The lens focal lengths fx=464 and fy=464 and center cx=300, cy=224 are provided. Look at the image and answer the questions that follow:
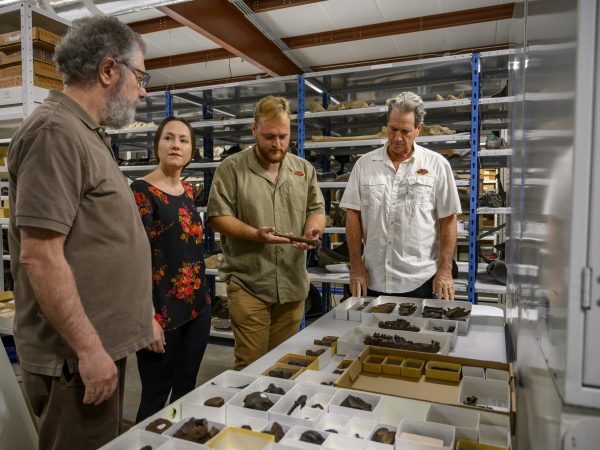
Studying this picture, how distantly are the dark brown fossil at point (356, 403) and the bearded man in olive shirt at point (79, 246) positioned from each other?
25.6 inches

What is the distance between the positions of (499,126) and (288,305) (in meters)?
3.33

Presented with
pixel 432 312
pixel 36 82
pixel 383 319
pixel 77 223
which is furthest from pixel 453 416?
pixel 36 82

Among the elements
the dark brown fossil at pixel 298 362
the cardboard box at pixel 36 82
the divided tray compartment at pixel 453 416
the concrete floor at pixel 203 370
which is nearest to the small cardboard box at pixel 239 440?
the divided tray compartment at pixel 453 416

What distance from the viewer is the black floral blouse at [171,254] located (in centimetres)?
204

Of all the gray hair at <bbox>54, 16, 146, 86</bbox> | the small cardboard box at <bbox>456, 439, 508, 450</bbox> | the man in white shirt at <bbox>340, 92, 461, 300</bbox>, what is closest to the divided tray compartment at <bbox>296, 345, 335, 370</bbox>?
the small cardboard box at <bbox>456, 439, 508, 450</bbox>

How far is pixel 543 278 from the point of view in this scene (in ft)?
2.94

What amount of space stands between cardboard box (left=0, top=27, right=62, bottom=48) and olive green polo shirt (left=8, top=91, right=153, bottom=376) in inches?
83.5

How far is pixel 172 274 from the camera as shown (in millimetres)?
2094

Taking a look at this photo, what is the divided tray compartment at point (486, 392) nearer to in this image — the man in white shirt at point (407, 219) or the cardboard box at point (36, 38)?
the man in white shirt at point (407, 219)

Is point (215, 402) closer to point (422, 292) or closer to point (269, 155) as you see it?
point (269, 155)

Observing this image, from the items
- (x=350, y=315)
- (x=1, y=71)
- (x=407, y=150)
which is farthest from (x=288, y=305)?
(x=1, y=71)

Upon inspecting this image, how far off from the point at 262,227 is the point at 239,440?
4.22 feet

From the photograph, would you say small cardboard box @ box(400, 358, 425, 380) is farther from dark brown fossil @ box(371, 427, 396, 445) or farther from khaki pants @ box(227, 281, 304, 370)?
khaki pants @ box(227, 281, 304, 370)

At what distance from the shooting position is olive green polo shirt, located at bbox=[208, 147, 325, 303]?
233 centimetres
